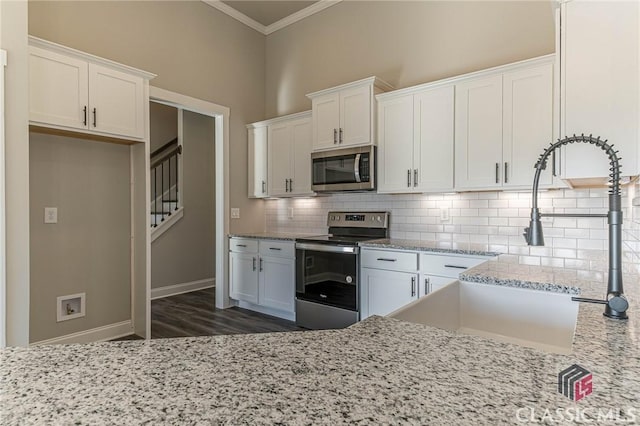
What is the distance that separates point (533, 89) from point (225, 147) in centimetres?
329

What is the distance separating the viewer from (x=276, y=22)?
479 centimetres

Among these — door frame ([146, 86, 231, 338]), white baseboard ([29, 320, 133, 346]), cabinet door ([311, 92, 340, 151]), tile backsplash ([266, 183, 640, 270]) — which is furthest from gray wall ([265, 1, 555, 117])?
white baseboard ([29, 320, 133, 346])

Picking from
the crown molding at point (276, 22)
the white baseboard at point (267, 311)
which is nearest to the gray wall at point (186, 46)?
the crown molding at point (276, 22)

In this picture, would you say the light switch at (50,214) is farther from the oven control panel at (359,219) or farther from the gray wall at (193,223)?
the oven control panel at (359,219)

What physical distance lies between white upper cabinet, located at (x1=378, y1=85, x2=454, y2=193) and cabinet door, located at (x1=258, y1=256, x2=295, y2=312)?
1309 millimetres

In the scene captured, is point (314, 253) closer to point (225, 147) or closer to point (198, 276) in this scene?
point (225, 147)

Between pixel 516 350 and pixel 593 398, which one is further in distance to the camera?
pixel 516 350

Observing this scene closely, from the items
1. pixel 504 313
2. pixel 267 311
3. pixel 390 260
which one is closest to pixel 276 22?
pixel 390 260

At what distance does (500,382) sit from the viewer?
596mm

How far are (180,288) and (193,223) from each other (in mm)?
969

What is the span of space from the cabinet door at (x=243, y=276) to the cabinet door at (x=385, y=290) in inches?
56.5

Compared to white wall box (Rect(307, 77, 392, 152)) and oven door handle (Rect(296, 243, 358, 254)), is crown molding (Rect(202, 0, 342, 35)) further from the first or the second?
oven door handle (Rect(296, 243, 358, 254))

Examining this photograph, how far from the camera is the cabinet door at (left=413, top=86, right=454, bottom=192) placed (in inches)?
123

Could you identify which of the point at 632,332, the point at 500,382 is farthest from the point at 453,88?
the point at 500,382
